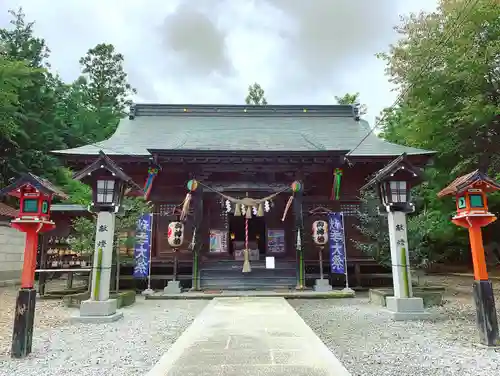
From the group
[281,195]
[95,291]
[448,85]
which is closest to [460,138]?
[448,85]

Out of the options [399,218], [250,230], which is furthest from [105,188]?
[250,230]

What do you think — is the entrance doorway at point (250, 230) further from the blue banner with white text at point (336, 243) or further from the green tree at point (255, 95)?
the green tree at point (255, 95)

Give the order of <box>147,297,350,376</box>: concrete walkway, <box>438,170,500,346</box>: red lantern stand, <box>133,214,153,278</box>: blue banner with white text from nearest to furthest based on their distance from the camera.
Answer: <box>147,297,350,376</box>: concrete walkway → <box>438,170,500,346</box>: red lantern stand → <box>133,214,153,278</box>: blue banner with white text

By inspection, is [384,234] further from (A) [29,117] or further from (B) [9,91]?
(A) [29,117]

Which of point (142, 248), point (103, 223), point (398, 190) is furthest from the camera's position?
point (142, 248)

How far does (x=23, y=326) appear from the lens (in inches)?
186

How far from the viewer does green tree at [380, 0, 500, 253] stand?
11211 millimetres

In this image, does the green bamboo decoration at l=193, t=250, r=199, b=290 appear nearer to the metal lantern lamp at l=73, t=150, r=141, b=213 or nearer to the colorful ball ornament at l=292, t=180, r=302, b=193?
the colorful ball ornament at l=292, t=180, r=302, b=193

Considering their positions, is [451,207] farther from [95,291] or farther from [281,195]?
[95,291]

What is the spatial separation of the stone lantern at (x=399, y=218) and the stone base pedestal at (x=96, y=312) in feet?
19.2

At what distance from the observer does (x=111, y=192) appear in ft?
25.0

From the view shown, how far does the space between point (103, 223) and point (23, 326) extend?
10.1 feet

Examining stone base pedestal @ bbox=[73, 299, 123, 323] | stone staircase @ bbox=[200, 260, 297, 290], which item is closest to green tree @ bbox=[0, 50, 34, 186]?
stone staircase @ bbox=[200, 260, 297, 290]

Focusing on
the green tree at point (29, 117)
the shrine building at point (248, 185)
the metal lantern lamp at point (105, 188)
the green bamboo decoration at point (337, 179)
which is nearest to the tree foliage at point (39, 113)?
the green tree at point (29, 117)
